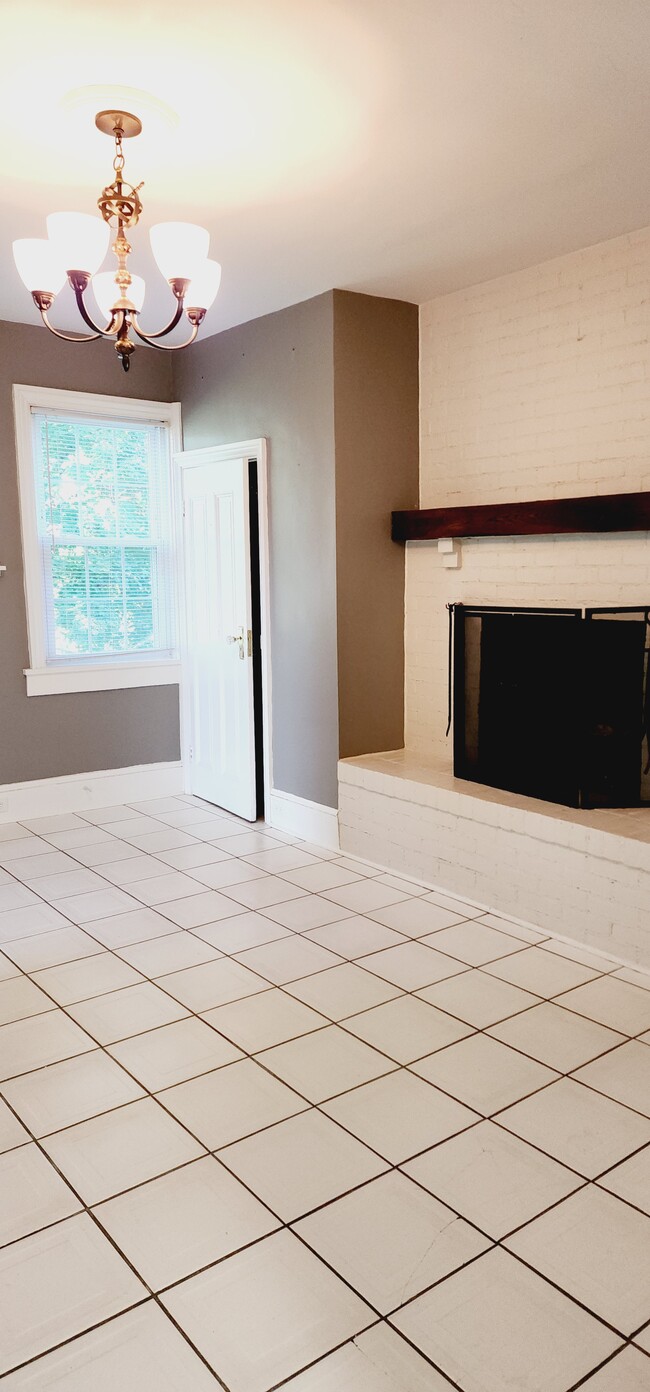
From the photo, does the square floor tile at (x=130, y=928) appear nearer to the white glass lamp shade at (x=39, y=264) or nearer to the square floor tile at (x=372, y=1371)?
the square floor tile at (x=372, y=1371)

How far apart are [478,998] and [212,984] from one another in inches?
34.1

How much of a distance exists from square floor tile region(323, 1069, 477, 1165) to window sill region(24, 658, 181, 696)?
10.4 ft

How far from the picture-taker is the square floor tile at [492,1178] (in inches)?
77.1

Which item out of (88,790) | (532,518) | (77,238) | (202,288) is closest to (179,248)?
(202,288)

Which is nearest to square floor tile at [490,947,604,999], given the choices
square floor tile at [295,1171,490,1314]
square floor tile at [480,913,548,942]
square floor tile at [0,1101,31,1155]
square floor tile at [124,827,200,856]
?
square floor tile at [480,913,548,942]

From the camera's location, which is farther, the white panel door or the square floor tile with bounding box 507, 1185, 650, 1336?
the white panel door

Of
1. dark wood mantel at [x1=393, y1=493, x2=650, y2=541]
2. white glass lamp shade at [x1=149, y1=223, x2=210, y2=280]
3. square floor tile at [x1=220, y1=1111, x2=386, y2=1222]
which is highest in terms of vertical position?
white glass lamp shade at [x1=149, y1=223, x2=210, y2=280]

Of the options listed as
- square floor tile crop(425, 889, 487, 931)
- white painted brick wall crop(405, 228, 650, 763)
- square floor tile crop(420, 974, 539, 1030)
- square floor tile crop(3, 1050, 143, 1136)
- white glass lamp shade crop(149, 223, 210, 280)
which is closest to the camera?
square floor tile crop(3, 1050, 143, 1136)

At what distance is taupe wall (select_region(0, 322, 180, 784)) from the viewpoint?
475cm

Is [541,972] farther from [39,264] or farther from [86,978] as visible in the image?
[39,264]

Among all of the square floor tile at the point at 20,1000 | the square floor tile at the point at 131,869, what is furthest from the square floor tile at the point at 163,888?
the square floor tile at the point at 20,1000

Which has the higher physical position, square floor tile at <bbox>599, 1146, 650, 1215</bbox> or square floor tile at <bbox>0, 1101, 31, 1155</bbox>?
square floor tile at <bbox>0, 1101, 31, 1155</bbox>

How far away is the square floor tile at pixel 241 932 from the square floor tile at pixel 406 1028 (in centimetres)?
66

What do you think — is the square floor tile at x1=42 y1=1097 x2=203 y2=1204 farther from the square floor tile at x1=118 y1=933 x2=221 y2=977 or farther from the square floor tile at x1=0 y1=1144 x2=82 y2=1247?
the square floor tile at x1=118 y1=933 x2=221 y2=977
